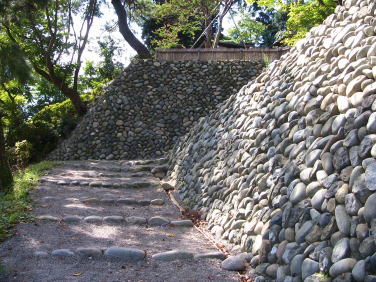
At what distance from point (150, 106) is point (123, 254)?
29.5ft

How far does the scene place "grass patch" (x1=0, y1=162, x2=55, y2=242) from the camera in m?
4.91

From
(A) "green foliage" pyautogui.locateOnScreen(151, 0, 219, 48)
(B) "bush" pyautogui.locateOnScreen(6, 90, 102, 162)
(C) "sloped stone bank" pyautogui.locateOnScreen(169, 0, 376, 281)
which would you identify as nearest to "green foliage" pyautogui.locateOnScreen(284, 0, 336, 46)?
(A) "green foliage" pyautogui.locateOnScreen(151, 0, 219, 48)

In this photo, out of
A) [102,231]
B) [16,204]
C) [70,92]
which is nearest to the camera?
[102,231]

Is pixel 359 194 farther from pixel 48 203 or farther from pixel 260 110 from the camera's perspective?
pixel 48 203

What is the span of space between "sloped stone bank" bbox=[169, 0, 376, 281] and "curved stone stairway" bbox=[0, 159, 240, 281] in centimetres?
47

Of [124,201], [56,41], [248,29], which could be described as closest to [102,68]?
[56,41]

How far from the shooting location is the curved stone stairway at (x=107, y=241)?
150 inches

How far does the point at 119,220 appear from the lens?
5.57m

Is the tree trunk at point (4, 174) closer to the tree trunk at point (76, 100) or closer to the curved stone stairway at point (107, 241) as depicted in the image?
the curved stone stairway at point (107, 241)

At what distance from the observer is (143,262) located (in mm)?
4129

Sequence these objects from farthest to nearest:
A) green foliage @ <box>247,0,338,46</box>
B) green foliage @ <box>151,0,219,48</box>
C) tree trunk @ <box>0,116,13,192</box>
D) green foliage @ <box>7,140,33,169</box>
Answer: green foliage @ <box>151,0,219,48</box> → green foliage @ <box>247,0,338,46</box> → green foliage @ <box>7,140,33,169</box> → tree trunk @ <box>0,116,13,192</box>

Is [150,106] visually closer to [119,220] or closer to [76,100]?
[76,100]

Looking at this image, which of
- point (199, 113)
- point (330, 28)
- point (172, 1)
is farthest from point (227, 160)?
point (172, 1)

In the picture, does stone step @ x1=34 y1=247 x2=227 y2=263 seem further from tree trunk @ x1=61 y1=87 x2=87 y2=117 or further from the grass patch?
tree trunk @ x1=61 y1=87 x2=87 y2=117
